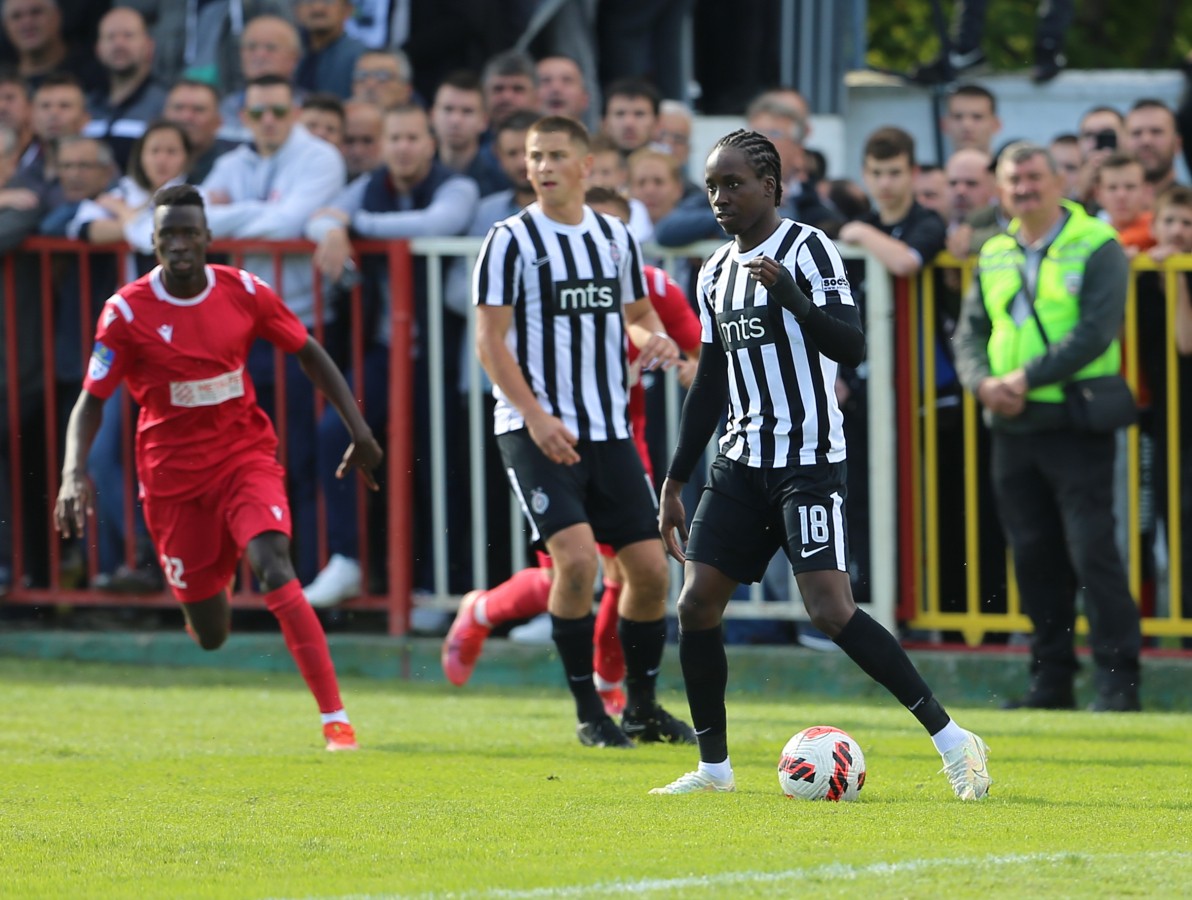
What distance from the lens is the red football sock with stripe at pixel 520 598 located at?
973 centimetres

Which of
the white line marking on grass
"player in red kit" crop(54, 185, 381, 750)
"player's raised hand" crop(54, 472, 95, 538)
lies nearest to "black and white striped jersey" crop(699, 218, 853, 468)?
the white line marking on grass

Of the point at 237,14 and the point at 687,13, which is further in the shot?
the point at 687,13

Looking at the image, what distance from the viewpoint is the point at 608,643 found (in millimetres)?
9516

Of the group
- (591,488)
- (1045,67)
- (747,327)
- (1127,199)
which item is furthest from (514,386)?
(1045,67)

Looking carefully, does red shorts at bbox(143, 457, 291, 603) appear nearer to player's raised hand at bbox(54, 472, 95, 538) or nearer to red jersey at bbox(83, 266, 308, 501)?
red jersey at bbox(83, 266, 308, 501)

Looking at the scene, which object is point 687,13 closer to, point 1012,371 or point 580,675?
point 1012,371

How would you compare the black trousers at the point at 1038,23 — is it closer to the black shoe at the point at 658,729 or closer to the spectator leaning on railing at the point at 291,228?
the spectator leaning on railing at the point at 291,228

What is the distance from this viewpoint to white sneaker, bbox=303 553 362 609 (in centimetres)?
1125

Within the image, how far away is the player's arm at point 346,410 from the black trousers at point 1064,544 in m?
3.23

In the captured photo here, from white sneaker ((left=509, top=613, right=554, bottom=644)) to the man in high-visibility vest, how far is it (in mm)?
2546

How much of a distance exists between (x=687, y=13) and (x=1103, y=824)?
9.75 meters

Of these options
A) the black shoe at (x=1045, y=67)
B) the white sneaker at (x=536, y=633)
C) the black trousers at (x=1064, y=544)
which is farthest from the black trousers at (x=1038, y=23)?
the white sneaker at (x=536, y=633)

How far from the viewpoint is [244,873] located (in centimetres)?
568

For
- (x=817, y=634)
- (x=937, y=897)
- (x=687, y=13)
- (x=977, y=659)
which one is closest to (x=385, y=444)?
(x=817, y=634)
